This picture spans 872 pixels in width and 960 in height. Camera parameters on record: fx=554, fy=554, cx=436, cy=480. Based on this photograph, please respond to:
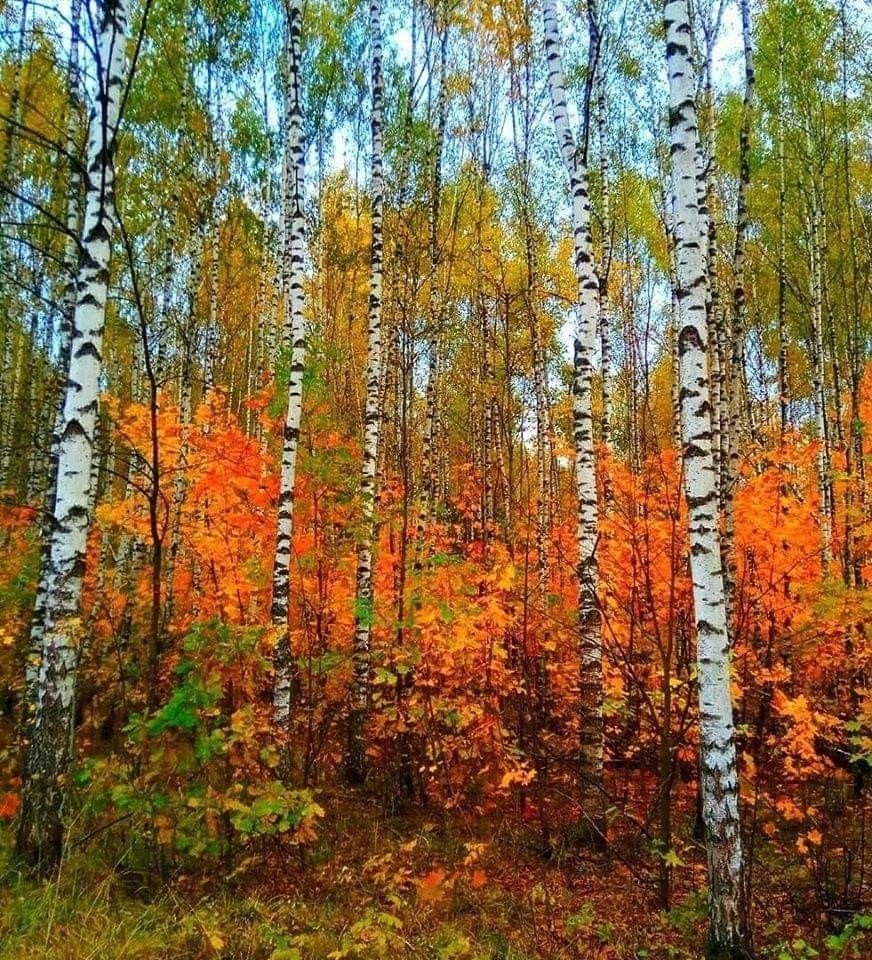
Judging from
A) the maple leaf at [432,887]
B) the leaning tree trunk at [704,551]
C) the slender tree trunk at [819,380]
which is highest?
the slender tree trunk at [819,380]

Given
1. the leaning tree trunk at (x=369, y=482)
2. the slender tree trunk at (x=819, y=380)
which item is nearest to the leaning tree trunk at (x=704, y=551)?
the leaning tree trunk at (x=369, y=482)

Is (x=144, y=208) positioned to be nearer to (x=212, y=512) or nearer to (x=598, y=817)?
(x=212, y=512)

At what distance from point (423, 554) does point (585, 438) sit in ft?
13.0

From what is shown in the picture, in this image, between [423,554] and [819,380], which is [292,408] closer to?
[423,554]

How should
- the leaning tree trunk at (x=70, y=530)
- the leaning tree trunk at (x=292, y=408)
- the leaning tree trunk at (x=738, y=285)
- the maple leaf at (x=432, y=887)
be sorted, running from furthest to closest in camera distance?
1. the leaning tree trunk at (x=738, y=285)
2. the leaning tree trunk at (x=292, y=408)
3. the maple leaf at (x=432, y=887)
4. the leaning tree trunk at (x=70, y=530)

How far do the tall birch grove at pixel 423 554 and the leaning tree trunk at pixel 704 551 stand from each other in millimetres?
25

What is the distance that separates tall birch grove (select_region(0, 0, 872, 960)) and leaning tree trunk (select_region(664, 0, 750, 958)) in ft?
0.08

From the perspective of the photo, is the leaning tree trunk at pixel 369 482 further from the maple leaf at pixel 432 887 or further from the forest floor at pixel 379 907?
the maple leaf at pixel 432 887

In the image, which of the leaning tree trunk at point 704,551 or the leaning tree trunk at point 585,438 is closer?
the leaning tree trunk at point 704,551

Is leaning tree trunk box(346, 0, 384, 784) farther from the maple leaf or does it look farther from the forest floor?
the maple leaf

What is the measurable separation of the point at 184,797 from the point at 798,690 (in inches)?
349

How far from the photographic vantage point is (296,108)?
271 inches

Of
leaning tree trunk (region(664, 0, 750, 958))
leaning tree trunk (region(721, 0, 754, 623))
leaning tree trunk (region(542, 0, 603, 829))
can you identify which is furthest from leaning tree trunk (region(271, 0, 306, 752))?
leaning tree trunk (region(721, 0, 754, 623))

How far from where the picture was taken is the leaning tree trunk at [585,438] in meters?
6.16
